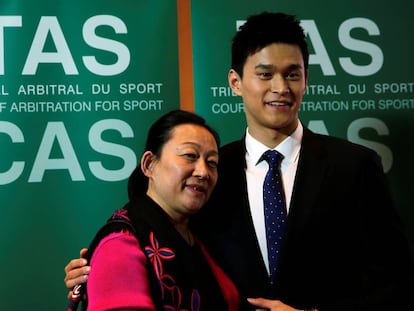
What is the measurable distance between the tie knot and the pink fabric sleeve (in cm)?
67

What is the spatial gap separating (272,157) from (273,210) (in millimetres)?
177

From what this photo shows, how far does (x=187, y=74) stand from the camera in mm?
2379

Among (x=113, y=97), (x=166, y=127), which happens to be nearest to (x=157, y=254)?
(x=166, y=127)

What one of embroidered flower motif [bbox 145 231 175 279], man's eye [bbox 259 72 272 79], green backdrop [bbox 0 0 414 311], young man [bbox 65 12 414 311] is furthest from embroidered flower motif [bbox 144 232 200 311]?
green backdrop [bbox 0 0 414 311]

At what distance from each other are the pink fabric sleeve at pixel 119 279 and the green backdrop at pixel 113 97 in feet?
3.43

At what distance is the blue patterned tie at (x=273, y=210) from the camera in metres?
1.72

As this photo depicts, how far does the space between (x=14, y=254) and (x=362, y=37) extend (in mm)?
1654

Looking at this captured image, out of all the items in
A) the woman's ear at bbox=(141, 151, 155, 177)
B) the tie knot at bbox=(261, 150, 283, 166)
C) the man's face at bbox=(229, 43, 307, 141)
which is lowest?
the woman's ear at bbox=(141, 151, 155, 177)

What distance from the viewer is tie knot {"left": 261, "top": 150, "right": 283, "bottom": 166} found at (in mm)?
1827

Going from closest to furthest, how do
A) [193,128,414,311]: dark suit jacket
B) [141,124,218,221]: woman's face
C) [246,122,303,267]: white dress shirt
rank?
[141,124,218,221]: woman's face, [193,128,414,311]: dark suit jacket, [246,122,303,267]: white dress shirt

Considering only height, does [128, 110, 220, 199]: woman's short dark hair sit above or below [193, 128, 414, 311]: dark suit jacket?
above

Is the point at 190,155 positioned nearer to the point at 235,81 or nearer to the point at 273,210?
the point at 273,210

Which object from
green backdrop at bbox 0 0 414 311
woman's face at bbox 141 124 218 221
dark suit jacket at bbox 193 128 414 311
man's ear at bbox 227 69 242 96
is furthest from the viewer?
green backdrop at bbox 0 0 414 311

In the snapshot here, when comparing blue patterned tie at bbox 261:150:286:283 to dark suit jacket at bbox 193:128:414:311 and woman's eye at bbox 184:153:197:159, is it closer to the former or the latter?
dark suit jacket at bbox 193:128:414:311
